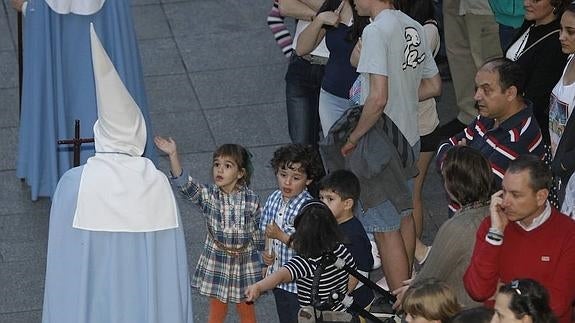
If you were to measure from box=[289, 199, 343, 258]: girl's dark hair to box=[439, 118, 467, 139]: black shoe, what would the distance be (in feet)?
12.2

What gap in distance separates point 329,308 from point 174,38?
19.7 feet

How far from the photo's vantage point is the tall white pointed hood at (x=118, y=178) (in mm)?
6496

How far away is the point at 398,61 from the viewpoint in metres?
7.73

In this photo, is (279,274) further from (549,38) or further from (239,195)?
(549,38)

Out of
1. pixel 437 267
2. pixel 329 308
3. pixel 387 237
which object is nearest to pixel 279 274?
pixel 329 308

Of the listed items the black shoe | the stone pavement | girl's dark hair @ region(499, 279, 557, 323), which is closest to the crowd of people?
girl's dark hair @ region(499, 279, 557, 323)

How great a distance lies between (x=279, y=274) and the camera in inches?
272

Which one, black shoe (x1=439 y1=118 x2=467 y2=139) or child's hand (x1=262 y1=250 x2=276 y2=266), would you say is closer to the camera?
child's hand (x1=262 y1=250 x2=276 y2=266)

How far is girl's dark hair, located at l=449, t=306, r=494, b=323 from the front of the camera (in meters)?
5.69

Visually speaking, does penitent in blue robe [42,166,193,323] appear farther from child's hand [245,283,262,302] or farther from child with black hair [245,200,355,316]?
child with black hair [245,200,355,316]

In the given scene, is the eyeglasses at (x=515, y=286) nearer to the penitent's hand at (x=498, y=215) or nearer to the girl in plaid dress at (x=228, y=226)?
the penitent's hand at (x=498, y=215)

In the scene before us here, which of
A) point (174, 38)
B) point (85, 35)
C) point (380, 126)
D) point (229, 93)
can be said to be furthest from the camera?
point (174, 38)

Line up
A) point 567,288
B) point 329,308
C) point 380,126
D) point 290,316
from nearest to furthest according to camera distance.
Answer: point 567,288, point 329,308, point 290,316, point 380,126

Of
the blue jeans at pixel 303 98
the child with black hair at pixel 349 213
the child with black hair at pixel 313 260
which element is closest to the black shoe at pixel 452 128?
the blue jeans at pixel 303 98
